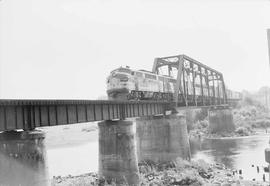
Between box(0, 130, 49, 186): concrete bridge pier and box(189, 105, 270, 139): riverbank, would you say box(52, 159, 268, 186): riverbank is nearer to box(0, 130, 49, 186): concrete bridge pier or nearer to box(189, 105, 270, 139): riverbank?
box(0, 130, 49, 186): concrete bridge pier

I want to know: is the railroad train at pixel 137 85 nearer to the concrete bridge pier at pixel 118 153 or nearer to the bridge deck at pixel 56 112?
Answer: the bridge deck at pixel 56 112

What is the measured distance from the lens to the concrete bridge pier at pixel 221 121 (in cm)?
7969

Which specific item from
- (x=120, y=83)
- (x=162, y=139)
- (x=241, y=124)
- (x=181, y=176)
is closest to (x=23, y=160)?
(x=181, y=176)

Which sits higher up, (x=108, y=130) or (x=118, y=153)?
(x=108, y=130)

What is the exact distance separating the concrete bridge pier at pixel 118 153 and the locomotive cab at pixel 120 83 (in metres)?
7.29

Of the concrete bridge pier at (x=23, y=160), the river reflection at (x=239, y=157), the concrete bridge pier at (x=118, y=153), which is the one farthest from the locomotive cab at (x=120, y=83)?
the river reflection at (x=239, y=157)

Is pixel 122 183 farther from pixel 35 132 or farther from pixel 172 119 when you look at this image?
pixel 172 119

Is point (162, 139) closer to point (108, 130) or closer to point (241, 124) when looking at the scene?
point (108, 130)

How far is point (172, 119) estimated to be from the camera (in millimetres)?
37969

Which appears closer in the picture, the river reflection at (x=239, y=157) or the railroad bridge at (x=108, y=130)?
the railroad bridge at (x=108, y=130)

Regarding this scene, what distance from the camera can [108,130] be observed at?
2702 centimetres

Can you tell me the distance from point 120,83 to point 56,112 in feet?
44.0

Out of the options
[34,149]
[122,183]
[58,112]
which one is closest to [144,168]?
[122,183]

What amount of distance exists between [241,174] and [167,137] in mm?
9670
